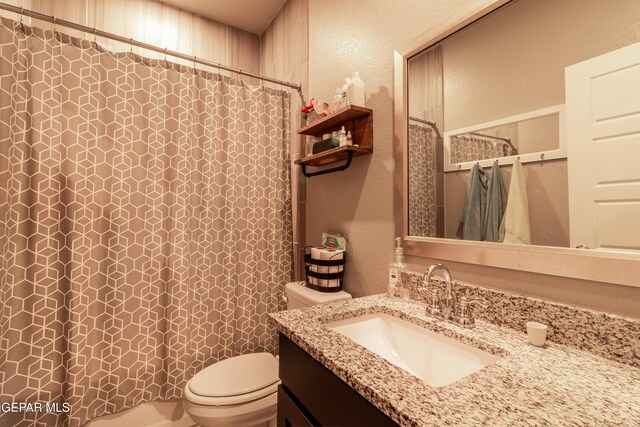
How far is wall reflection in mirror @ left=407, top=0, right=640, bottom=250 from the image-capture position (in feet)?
2.06

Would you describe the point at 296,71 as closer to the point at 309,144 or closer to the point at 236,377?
the point at 309,144

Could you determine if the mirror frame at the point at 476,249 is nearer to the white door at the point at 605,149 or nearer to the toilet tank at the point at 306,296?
the white door at the point at 605,149

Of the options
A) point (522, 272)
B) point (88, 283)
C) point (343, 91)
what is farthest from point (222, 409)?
point (343, 91)

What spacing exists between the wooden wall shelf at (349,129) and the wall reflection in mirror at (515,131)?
22 cm

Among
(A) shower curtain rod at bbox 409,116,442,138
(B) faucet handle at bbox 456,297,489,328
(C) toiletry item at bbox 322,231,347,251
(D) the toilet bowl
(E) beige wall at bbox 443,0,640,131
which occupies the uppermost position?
(E) beige wall at bbox 443,0,640,131

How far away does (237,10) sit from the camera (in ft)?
7.04

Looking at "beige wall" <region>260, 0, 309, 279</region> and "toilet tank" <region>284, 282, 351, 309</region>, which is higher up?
"beige wall" <region>260, 0, 309, 279</region>

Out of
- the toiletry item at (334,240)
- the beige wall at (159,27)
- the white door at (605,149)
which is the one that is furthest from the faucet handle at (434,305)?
the beige wall at (159,27)

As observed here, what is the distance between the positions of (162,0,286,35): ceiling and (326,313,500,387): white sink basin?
7.33ft

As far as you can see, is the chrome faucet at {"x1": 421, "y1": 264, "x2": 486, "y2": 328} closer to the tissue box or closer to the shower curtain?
the shower curtain

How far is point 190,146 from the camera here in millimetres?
1543

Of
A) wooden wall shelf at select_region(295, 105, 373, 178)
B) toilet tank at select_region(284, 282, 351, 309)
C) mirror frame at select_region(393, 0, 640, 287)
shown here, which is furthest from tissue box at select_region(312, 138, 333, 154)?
toilet tank at select_region(284, 282, 351, 309)

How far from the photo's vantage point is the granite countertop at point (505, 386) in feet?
1.36

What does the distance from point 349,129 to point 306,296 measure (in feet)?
2.62
